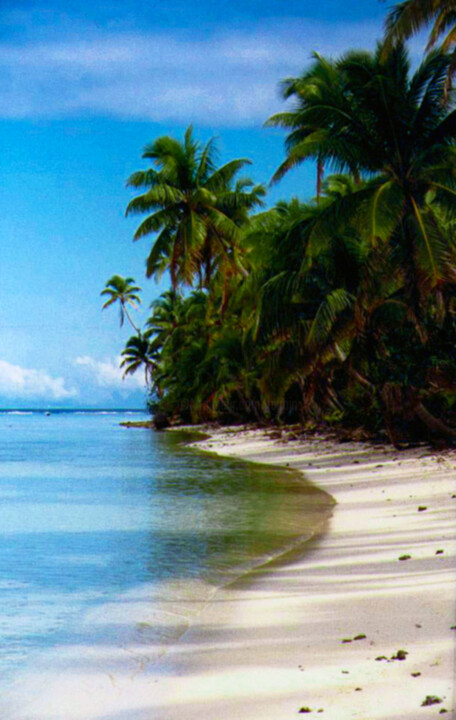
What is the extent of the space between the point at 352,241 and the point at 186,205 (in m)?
9.79

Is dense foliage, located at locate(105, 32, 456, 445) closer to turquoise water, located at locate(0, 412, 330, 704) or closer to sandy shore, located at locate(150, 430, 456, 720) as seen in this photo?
turquoise water, located at locate(0, 412, 330, 704)

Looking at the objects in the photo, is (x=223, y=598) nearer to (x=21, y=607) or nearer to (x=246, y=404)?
(x=21, y=607)

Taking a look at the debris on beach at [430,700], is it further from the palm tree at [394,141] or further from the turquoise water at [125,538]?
the palm tree at [394,141]

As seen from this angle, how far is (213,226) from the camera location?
26656 millimetres

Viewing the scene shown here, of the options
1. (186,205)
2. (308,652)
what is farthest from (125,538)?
(186,205)

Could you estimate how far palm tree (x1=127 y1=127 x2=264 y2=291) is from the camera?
2580 cm

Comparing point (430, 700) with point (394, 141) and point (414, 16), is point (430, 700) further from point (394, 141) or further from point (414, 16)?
point (394, 141)

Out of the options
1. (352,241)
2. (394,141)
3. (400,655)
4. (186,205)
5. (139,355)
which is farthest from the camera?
(139,355)

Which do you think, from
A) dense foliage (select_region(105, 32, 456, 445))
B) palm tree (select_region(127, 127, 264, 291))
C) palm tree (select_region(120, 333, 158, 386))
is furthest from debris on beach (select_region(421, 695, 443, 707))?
palm tree (select_region(120, 333, 158, 386))

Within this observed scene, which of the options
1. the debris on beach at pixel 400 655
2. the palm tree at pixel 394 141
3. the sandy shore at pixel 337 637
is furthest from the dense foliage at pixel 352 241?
the debris on beach at pixel 400 655

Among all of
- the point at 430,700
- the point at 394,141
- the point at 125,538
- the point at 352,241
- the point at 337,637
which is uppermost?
the point at 394,141

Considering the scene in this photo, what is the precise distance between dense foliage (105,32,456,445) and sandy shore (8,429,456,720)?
7012mm

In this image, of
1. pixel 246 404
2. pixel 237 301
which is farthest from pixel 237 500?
pixel 246 404

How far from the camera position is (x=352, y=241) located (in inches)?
718
